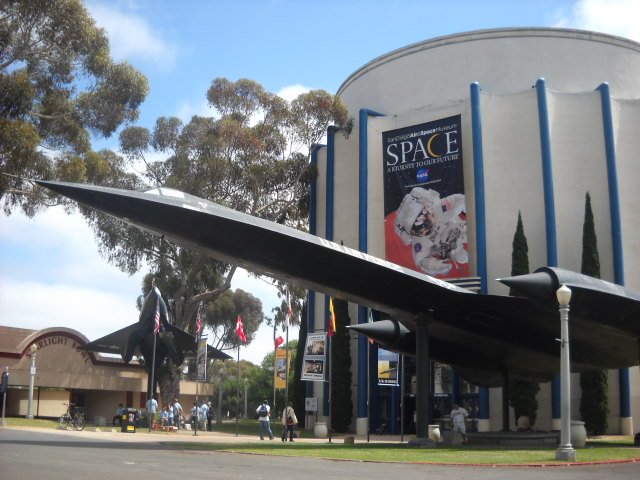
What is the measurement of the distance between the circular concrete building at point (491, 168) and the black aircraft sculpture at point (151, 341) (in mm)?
7666

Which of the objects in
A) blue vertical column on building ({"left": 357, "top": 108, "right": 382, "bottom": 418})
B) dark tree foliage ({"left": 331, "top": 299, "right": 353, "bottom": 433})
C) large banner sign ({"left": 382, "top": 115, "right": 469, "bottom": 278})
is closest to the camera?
large banner sign ({"left": 382, "top": 115, "right": 469, "bottom": 278})

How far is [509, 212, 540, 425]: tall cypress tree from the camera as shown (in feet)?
106

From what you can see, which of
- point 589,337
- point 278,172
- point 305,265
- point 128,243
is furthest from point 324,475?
point 128,243

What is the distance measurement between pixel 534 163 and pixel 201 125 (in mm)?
18273

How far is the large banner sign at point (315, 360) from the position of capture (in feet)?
94.1

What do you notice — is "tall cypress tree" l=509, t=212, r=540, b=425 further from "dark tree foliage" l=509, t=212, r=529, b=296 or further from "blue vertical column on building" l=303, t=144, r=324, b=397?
"blue vertical column on building" l=303, t=144, r=324, b=397

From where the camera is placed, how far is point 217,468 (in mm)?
13781

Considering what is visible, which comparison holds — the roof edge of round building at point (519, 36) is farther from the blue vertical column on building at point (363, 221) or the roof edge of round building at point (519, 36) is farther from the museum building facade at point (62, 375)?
the museum building facade at point (62, 375)

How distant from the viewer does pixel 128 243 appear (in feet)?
135

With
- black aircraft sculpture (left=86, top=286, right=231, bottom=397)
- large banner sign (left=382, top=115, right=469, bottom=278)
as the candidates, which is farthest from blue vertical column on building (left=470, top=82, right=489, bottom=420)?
black aircraft sculpture (left=86, top=286, right=231, bottom=397)

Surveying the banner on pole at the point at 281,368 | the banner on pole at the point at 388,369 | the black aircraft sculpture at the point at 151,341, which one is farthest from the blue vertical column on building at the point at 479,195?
the black aircraft sculpture at the point at 151,341

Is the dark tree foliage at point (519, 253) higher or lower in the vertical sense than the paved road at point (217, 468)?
higher

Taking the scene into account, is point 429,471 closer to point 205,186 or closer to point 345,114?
point 205,186

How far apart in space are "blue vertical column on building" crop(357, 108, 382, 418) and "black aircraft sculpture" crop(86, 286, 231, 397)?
10106 mm
